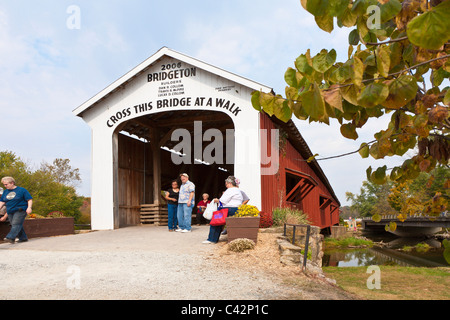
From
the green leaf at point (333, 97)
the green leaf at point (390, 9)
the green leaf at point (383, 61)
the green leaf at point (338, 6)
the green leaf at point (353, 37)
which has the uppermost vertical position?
the green leaf at point (353, 37)

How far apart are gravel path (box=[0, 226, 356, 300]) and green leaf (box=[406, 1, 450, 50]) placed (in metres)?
3.61

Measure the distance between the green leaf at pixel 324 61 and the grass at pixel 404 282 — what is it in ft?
27.1

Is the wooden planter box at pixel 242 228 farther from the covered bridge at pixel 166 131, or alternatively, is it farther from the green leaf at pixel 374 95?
the green leaf at pixel 374 95

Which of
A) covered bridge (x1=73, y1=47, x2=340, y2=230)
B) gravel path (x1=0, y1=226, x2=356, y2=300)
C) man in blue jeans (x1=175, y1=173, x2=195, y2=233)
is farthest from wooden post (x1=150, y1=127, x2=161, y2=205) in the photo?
gravel path (x1=0, y1=226, x2=356, y2=300)

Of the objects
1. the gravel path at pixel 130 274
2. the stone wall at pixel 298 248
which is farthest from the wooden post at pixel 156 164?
the stone wall at pixel 298 248

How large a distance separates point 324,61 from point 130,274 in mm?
4843

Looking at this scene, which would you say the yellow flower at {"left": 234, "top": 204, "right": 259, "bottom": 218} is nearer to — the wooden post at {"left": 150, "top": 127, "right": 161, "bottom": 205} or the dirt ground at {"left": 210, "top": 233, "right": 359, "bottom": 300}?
the dirt ground at {"left": 210, "top": 233, "right": 359, "bottom": 300}

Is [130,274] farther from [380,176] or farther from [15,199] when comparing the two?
[15,199]

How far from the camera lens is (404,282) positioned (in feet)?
39.1

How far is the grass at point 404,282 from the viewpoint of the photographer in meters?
9.41
